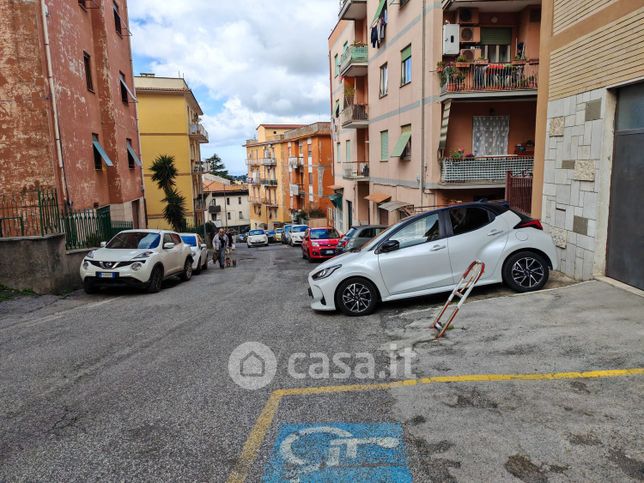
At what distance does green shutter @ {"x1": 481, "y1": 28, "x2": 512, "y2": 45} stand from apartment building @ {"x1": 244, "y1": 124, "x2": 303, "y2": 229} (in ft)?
150

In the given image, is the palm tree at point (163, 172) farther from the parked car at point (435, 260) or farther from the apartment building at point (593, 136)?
the apartment building at point (593, 136)

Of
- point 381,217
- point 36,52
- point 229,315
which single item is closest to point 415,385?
point 229,315

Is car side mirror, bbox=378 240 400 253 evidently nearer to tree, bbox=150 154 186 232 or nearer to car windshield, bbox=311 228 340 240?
car windshield, bbox=311 228 340 240

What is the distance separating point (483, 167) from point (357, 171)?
1353 centimetres

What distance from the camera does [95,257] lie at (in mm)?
11156

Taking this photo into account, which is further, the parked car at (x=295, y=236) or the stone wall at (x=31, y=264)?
the parked car at (x=295, y=236)

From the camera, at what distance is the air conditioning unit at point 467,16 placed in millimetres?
17000

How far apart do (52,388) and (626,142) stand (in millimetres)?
8424

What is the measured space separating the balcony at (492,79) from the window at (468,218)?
9.82 meters

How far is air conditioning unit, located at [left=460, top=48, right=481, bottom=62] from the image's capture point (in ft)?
55.5

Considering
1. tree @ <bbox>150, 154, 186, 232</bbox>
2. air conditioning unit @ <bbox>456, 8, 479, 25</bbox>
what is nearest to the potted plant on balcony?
air conditioning unit @ <bbox>456, 8, 479, 25</bbox>

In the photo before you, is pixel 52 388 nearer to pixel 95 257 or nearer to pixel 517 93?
pixel 95 257
